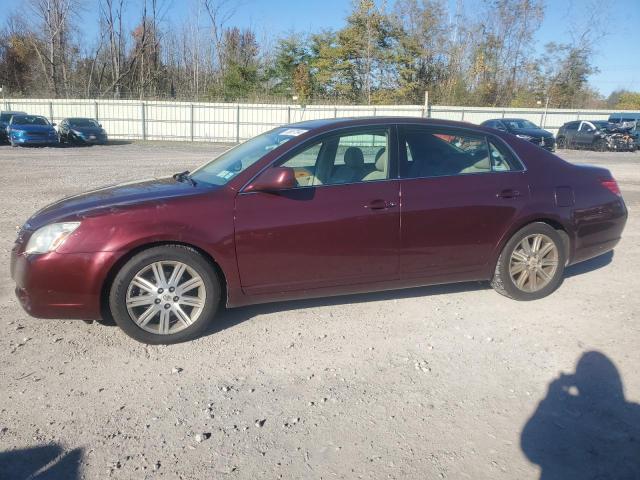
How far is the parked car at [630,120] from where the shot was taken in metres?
26.3

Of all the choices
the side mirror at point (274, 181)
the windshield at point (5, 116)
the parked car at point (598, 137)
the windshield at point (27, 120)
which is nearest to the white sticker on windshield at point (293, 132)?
the side mirror at point (274, 181)

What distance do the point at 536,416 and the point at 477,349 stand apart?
814 millimetres

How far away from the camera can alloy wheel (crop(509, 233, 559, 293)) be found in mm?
4391

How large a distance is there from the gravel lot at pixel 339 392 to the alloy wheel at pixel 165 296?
0.62 feet

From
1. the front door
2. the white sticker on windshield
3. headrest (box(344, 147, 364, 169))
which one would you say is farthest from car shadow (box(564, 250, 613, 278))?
the white sticker on windshield

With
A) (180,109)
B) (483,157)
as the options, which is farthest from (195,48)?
(483,157)

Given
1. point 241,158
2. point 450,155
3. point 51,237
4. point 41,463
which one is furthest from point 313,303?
point 41,463

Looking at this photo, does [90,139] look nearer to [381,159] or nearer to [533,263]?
[381,159]

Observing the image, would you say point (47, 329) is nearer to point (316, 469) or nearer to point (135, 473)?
point (135, 473)

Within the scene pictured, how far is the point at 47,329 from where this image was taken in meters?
3.78

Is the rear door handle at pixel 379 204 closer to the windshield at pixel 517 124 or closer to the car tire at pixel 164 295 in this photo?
the car tire at pixel 164 295

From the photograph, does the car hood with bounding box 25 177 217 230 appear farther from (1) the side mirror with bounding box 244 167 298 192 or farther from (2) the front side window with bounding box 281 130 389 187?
(2) the front side window with bounding box 281 130 389 187

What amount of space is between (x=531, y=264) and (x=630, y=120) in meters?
30.7

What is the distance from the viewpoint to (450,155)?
425 centimetres
